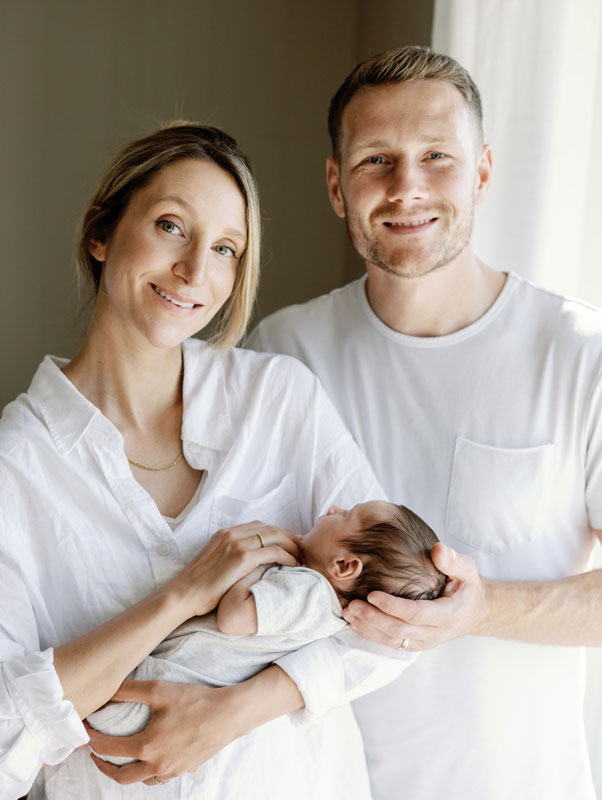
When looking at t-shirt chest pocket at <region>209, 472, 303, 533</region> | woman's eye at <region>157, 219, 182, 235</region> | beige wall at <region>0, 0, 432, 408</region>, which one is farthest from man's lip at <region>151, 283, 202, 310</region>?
beige wall at <region>0, 0, 432, 408</region>

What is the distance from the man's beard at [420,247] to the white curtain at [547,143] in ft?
0.93

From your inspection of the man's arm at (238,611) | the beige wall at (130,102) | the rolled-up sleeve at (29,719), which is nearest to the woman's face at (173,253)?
the man's arm at (238,611)

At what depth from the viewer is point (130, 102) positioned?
3795 mm

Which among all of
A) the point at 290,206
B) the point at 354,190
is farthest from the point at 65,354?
the point at 354,190

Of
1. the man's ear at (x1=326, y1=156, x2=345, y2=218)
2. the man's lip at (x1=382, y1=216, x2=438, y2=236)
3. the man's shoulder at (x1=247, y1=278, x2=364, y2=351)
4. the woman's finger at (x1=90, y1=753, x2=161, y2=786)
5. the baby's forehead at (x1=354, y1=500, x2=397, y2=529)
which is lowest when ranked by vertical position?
the woman's finger at (x1=90, y1=753, x2=161, y2=786)

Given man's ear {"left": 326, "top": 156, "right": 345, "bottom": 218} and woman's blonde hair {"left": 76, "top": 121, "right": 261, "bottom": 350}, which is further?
man's ear {"left": 326, "top": 156, "right": 345, "bottom": 218}

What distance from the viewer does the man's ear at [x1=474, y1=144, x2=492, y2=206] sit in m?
1.97

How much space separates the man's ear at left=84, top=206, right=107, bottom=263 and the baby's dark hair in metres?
0.76

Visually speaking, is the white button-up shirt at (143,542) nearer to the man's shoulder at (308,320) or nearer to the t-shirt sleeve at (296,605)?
the t-shirt sleeve at (296,605)

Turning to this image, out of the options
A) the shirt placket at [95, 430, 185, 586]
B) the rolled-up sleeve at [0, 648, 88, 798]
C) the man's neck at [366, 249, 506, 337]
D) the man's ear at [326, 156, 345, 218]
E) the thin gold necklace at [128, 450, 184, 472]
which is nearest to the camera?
the rolled-up sleeve at [0, 648, 88, 798]

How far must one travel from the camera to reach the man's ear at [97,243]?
1807 mm

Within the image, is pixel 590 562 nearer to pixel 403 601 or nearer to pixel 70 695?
pixel 403 601

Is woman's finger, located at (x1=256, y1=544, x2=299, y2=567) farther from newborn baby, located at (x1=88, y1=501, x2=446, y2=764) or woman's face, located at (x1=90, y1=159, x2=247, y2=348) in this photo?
woman's face, located at (x1=90, y1=159, x2=247, y2=348)

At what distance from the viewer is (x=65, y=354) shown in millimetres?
3898
